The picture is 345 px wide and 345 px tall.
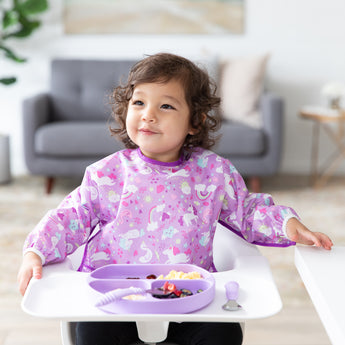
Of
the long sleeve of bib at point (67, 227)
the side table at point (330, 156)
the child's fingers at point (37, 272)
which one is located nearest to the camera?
the child's fingers at point (37, 272)

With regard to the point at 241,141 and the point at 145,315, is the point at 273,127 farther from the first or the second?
the point at 145,315

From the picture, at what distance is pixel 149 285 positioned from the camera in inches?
35.8

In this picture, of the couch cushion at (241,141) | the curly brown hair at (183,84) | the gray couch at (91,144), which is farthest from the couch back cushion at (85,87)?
the curly brown hair at (183,84)

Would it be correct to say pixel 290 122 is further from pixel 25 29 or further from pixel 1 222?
pixel 1 222

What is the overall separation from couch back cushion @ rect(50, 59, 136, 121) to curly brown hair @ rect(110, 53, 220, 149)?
269 centimetres

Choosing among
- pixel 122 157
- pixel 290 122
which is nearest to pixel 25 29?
pixel 290 122

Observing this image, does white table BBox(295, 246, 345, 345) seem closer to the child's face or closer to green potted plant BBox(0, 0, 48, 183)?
the child's face

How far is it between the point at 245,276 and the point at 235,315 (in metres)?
0.17

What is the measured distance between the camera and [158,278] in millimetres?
955

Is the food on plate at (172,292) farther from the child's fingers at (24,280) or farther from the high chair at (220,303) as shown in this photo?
the child's fingers at (24,280)

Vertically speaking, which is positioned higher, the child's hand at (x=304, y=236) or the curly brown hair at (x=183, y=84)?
the curly brown hair at (x=183, y=84)

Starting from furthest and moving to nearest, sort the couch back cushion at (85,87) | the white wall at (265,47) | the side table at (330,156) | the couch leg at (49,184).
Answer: the white wall at (265,47), the side table at (330,156), the couch back cushion at (85,87), the couch leg at (49,184)

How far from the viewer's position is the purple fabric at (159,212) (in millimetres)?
1228

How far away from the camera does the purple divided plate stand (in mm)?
836
